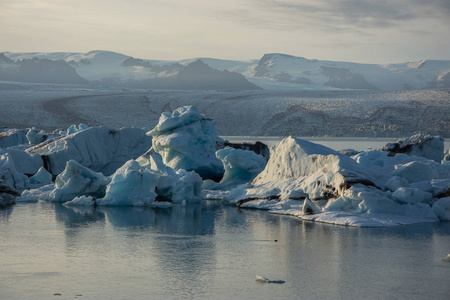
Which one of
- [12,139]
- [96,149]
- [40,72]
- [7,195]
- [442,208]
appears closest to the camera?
→ [442,208]

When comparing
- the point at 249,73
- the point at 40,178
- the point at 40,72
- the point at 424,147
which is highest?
the point at 249,73

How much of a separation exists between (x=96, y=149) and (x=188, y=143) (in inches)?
130

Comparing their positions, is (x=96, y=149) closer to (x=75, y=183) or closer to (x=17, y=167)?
(x=17, y=167)

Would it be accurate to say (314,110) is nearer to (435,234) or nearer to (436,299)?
(435,234)

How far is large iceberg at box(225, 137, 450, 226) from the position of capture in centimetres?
1023

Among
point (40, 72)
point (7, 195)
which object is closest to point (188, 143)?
point (7, 195)

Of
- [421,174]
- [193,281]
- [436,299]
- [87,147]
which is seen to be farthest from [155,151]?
[436,299]

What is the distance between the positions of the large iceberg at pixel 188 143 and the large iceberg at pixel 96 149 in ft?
7.60

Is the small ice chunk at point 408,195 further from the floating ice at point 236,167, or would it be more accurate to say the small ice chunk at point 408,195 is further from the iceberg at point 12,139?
the iceberg at point 12,139

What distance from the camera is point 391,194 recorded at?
10.5 meters

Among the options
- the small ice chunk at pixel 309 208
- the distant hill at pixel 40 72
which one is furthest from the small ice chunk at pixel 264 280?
the distant hill at pixel 40 72

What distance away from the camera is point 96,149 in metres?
18.5

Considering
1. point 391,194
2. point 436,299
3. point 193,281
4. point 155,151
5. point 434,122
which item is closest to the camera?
point 436,299

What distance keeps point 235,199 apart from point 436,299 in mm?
7820
